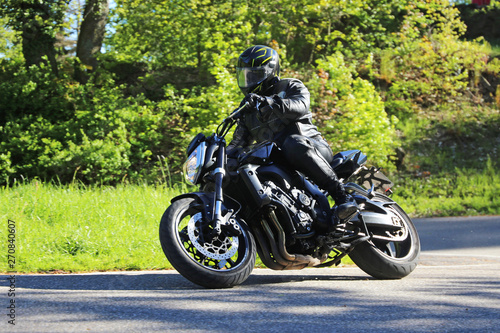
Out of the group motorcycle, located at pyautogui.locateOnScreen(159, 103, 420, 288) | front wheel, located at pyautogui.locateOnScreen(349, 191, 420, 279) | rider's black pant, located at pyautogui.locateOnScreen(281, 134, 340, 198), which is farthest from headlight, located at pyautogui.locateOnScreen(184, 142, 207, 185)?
front wheel, located at pyautogui.locateOnScreen(349, 191, 420, 279)

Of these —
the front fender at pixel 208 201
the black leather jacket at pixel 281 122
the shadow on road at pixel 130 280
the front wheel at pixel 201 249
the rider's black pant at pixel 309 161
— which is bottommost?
the shadow on road at pixel 130 280

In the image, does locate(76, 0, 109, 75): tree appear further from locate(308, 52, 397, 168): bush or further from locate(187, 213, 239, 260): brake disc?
locate(187, 213, 239, 260): brake disc

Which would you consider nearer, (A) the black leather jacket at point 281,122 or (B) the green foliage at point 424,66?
(A) the black leather jacket at point 281,122

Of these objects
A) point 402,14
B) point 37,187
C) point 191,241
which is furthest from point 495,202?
point 191,241

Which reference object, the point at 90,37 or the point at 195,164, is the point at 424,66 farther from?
the point at 195,164

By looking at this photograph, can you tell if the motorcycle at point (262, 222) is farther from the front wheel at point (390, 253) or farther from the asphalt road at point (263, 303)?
the asphalt road at point (263, 303)

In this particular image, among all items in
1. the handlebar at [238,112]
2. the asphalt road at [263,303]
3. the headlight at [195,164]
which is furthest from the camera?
the handlebar at [238,112]

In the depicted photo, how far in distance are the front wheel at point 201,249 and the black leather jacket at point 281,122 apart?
826mm

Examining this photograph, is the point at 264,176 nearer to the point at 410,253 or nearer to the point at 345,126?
the point at 410,253

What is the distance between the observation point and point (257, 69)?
218 inches

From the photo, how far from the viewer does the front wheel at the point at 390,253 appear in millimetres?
5656

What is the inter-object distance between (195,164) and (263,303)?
1250 mm

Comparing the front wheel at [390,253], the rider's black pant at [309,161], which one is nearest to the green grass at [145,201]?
the front wheel at [390,253]

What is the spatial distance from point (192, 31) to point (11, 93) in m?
4.35
